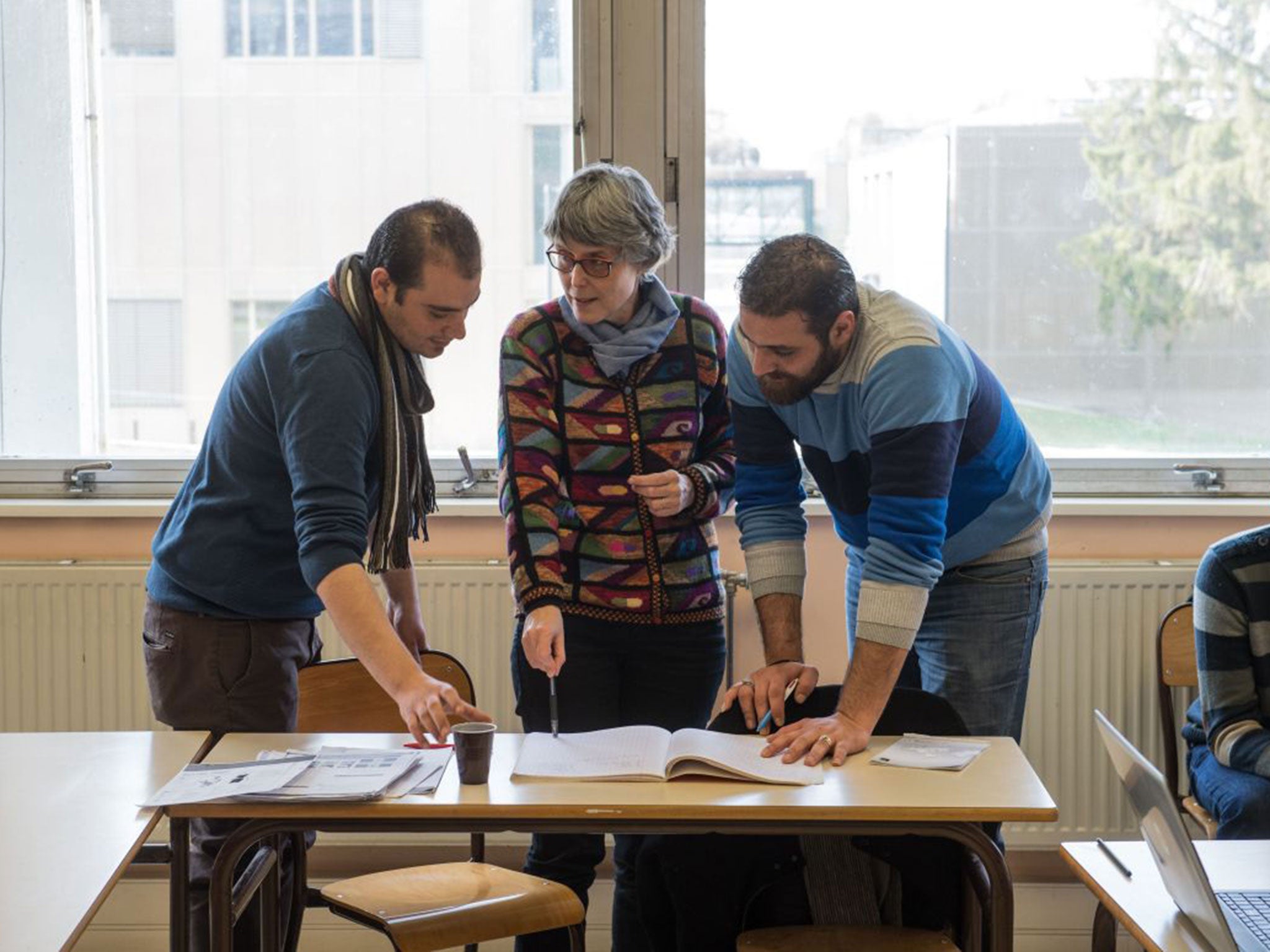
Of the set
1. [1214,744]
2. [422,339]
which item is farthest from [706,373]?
[1214,744]

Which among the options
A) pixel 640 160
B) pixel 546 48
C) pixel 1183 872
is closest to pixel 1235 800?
pixel 1183 872

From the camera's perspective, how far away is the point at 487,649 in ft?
10.0

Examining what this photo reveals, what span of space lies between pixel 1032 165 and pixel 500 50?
121cm

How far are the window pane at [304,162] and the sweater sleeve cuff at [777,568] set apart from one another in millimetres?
1113

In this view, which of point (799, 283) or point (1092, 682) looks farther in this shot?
Result: point (1092, 682)

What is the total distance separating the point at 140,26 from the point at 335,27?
1.42 ft

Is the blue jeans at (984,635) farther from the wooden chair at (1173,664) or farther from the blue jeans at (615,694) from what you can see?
the wooden chair at (1173,664)

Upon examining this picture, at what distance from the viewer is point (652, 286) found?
92.1 inches

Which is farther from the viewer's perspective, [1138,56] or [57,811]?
[1138,56]

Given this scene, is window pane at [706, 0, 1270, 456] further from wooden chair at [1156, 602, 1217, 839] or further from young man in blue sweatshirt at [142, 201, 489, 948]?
young man in blue sweatshirt at [142, 201, 489, 948]

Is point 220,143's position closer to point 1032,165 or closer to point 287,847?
point 287,847

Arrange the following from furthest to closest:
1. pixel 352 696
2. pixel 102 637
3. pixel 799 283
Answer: pixel 102 637 → pixel 352 696 → pixel 799 283

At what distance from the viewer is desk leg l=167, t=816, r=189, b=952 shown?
6.13 ft

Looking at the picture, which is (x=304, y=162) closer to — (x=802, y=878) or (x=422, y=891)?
(x=422, y=891)
